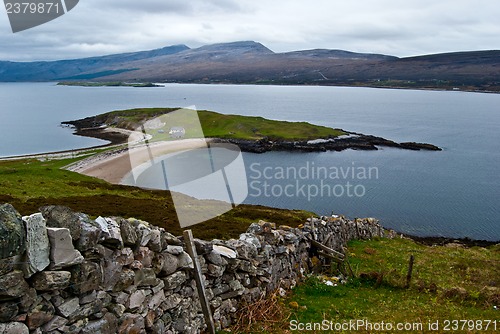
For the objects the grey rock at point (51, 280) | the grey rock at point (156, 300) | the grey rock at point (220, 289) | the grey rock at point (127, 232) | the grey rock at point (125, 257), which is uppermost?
the grey rock at point (127, 232)

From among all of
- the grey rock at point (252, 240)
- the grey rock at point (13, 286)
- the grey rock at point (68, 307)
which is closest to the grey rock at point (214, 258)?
the grey rock at point (252, 240)

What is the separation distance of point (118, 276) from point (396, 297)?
1167cm

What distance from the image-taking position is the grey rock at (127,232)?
27.6 ft

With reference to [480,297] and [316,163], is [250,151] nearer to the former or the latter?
[316,163]

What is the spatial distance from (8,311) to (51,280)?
28.9 inches

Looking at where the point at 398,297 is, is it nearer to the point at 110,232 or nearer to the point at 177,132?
the point at 110,232

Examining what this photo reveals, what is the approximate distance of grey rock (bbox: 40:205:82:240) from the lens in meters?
6.99

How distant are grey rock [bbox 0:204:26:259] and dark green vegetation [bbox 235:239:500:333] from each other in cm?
732

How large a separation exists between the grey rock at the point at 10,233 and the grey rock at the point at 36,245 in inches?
3.9

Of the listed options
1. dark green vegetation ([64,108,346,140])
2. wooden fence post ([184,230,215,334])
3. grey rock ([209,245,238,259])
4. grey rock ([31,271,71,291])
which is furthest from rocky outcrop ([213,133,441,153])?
grey rock ([31,271,71,291])

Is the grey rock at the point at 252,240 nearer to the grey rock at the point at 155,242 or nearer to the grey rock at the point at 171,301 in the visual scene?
the grey rock at the point at 171,301

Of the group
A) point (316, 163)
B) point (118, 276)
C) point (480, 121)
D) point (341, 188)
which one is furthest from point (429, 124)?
point (118, 276)

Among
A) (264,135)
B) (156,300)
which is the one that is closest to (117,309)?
(156,300)

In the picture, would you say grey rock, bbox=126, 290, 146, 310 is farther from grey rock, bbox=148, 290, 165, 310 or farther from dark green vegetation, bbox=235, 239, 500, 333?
dark green vegetation, bbox=235, 239, 500, 333
